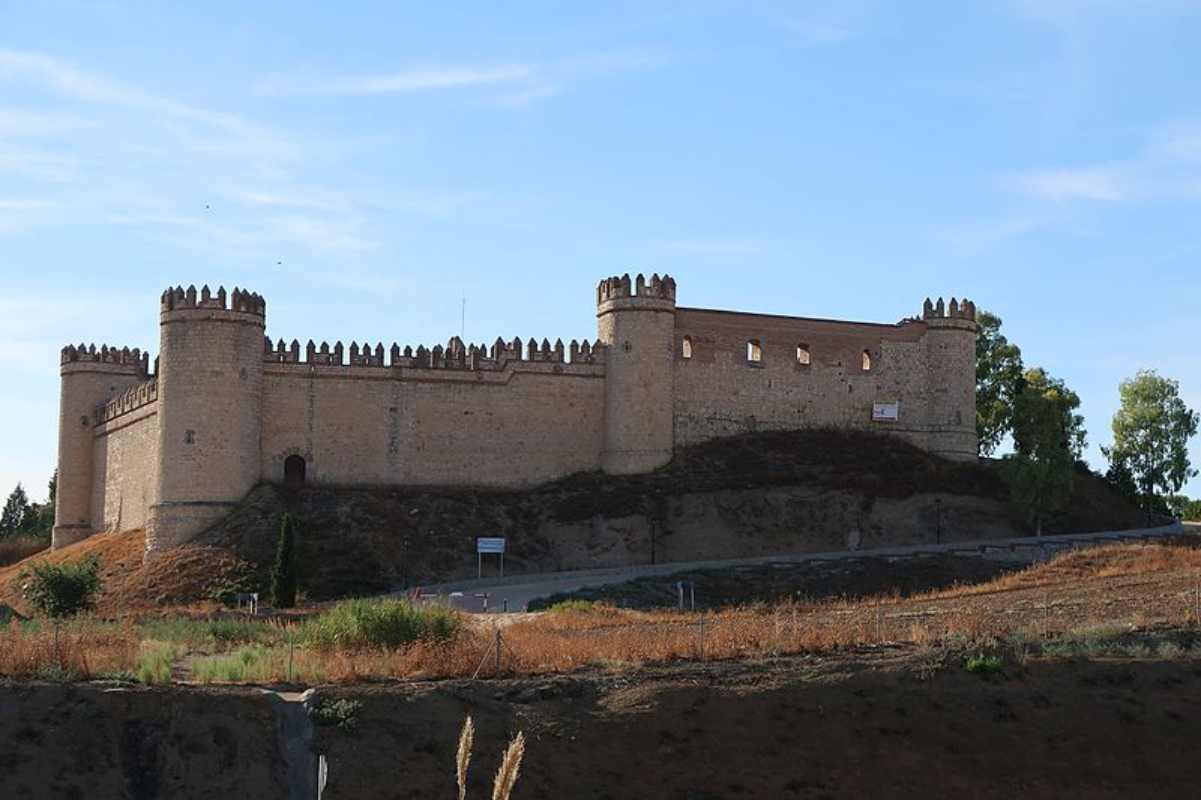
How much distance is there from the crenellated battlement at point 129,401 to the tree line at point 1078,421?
2497 cm

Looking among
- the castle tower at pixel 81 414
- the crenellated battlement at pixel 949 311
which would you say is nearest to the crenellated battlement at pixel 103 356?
the castle tower at pixel 81 414

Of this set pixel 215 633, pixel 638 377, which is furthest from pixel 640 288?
pixel 215 633

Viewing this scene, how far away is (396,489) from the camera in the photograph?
167 ft

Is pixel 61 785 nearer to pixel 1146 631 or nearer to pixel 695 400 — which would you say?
pixel 1146 631

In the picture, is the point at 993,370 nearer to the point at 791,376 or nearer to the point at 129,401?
the point at 791,376

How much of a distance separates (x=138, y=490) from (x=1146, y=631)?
35516 mm

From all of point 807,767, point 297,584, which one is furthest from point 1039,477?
point 807,767

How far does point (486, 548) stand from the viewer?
4675cm

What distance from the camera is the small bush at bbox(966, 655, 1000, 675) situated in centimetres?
2269

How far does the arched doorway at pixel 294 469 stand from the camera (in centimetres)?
5116

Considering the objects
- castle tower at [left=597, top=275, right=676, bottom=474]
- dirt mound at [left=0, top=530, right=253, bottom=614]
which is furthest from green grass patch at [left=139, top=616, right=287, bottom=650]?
castle tower at [left=597, top=275, right=676, bottom=474]

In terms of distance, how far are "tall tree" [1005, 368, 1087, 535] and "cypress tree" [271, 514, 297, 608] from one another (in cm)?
2003

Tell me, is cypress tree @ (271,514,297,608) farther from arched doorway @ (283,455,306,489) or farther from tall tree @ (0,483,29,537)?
tall tree @ (0,483,29,537)

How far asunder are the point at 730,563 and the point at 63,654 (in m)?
26.2
